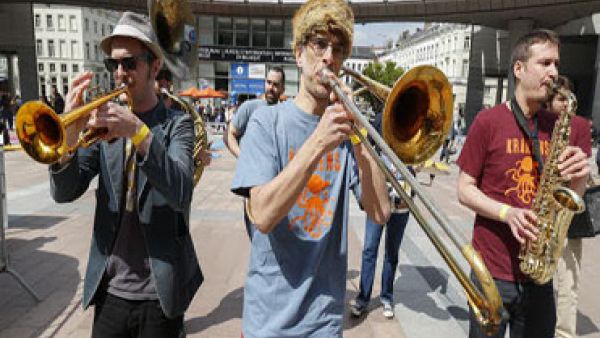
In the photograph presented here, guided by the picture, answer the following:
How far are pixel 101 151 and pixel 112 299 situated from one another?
0.69m

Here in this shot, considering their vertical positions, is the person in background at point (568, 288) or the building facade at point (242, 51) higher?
the building facade at point (242, 51)

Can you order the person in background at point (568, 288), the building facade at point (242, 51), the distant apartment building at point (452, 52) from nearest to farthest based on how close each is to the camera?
the person in background at point (568, 288) < the building facade at point (242, 51) < the distant apartment building at point (452, 52)

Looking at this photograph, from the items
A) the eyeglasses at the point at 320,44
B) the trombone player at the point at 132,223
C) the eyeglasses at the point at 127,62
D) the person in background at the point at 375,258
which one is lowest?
the person in background at the point at 375,258

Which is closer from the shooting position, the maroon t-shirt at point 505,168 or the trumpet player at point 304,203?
the trumpet player at point 304,203

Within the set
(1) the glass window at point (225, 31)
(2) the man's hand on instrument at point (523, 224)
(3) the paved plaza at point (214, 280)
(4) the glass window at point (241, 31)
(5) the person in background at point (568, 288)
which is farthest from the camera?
(4) the glass window at point (241, 31)

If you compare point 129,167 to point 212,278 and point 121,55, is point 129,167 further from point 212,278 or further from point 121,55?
point 212,278

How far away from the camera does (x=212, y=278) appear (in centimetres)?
456

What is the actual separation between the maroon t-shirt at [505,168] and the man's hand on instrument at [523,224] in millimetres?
183

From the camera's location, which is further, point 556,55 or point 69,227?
point 69,227

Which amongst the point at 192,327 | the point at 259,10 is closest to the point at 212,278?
the point at 192,327

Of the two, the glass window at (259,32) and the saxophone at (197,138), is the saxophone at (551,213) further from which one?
the glass window at (259,32)

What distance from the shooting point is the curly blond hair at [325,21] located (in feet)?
5.26

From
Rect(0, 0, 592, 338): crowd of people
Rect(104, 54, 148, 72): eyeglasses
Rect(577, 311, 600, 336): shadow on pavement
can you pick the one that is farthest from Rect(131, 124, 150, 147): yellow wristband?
Rect(577, 311, 600, 336): shadow on pavement

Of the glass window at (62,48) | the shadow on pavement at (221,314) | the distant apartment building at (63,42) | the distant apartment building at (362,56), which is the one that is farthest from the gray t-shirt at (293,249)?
the distant apartment building at (362,56)
